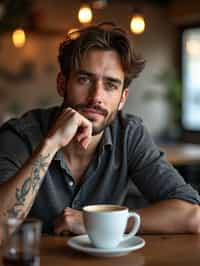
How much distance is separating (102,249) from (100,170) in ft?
2.30

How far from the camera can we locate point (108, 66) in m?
2.29

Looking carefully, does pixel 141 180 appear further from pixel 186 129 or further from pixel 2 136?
pixel 186 129

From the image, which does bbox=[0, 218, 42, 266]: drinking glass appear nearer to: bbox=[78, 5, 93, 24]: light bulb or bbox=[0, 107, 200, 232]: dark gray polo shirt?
bbox=[0, 107, 200, 232]: dark gray polo shirt

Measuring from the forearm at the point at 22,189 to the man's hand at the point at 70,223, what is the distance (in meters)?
0.12

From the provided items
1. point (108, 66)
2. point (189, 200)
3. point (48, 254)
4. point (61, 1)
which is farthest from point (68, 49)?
point (61, 1)

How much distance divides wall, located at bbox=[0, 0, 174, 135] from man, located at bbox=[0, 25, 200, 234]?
4.10 metres

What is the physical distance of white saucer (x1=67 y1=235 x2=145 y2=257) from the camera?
169 centimetres

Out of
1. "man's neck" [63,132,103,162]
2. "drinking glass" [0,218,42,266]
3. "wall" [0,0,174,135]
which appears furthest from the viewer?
"wall" [0,0,174,135]

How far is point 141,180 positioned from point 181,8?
4680 millimetres

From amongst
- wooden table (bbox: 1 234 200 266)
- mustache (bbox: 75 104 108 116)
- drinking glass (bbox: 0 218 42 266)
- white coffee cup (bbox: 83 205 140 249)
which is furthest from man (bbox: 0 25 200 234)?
drinking glass (bbox: 0 218 42 266)

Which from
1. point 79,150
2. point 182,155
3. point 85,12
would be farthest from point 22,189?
point 182,155

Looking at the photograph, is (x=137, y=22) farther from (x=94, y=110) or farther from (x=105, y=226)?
(x=105, y=226)

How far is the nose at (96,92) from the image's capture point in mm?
2242

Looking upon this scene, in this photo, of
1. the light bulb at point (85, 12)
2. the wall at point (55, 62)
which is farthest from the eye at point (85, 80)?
the wall at point (55, 62)
